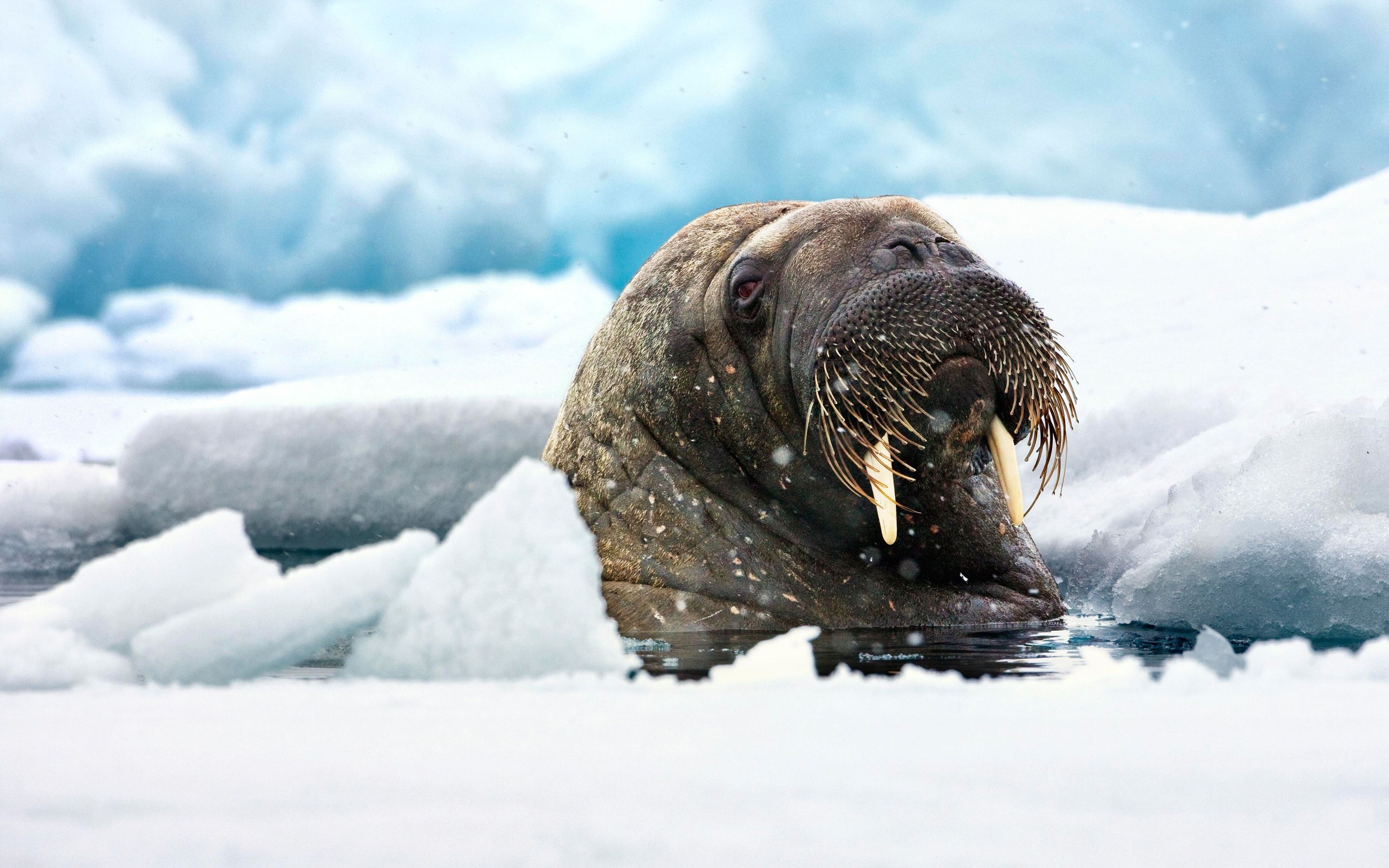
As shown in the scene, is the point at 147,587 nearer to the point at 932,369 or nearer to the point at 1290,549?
the point at 932,369

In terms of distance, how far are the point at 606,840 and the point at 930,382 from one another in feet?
10.6

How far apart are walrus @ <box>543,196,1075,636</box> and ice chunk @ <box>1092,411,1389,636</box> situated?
24.2 inches

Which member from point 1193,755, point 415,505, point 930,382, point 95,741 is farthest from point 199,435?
point 1193,755

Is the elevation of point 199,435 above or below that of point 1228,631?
above

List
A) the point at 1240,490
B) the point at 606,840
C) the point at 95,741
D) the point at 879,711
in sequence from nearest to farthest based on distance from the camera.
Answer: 1. the point at 606,840
2. the point at 95,741
3. the point at 879,711
4. the point at 1240,490

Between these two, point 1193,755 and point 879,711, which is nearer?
point 1193,755

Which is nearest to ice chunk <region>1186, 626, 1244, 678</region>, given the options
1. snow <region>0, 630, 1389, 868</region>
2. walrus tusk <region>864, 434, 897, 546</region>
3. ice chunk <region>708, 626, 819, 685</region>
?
snow <region>0, 630, 1389, 868</region>

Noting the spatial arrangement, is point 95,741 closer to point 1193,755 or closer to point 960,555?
point 1193,755

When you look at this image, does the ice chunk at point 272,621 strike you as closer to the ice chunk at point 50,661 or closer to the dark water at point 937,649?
the ice chunk at point 50,661

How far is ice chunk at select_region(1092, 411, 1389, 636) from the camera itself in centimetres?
509

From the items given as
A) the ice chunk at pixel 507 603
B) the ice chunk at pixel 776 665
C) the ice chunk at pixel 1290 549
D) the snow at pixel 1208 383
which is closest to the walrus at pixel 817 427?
the ice chunk at pixel 1290 549

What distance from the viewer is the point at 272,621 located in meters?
2.82

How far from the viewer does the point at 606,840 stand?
166 centimetres

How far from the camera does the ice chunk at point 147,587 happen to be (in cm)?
299
